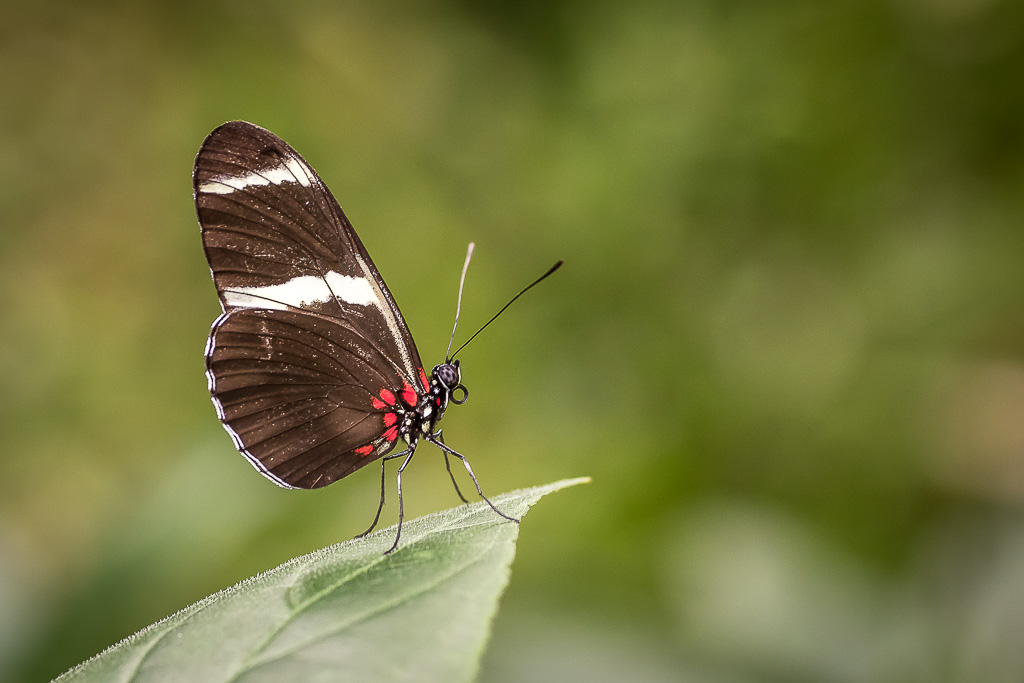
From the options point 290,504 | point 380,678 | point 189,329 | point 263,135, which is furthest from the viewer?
point 189,329

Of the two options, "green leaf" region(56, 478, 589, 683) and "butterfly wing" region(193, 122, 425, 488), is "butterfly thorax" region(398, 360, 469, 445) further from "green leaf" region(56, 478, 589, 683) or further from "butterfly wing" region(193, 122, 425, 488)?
"green leaf" region(56, 478, 589, 683)

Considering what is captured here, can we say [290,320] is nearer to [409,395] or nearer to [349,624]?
[409,395]

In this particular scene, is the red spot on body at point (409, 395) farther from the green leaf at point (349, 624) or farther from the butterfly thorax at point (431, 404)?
the green leaf at point (349, 624)

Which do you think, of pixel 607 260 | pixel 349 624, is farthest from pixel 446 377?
pixel 607 260

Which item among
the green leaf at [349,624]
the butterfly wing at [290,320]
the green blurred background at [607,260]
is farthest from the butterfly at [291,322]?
the green blurred background at [607,260]

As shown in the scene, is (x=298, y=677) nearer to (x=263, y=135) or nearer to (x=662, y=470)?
(x=263, y=135)

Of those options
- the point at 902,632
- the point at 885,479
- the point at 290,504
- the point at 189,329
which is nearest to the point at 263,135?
the point at 290,504
